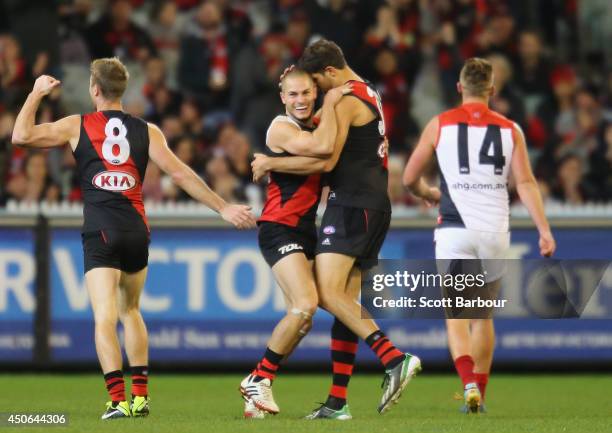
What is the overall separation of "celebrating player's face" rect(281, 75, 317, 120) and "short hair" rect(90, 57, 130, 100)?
1.02 metres

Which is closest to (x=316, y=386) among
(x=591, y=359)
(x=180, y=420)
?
(x=591, y=359)

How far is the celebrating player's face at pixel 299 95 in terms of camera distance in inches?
374

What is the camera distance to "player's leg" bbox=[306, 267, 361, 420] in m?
9.48

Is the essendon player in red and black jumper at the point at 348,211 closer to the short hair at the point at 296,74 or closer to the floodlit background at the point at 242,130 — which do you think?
the short hair at the point at 296,74

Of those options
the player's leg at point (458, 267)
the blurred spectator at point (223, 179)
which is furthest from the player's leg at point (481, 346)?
the blurred spectator at point (223, 179)

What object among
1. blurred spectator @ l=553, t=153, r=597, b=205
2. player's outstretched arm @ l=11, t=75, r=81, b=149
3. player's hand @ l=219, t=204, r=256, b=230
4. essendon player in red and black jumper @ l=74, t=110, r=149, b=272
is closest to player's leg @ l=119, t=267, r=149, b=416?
essendon player in red and black jumper @ l=74, t=110, r=149, b=272

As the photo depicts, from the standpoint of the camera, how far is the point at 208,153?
16.7 metres

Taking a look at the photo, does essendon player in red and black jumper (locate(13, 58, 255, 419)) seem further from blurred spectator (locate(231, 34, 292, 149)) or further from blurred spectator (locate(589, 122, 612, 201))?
blurred spectator (locate(589, 122, 612, 201))

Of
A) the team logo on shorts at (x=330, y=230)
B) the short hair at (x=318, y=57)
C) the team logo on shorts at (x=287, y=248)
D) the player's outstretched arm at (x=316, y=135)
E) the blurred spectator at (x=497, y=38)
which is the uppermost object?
the blurred spectator at (x=497, y=38)

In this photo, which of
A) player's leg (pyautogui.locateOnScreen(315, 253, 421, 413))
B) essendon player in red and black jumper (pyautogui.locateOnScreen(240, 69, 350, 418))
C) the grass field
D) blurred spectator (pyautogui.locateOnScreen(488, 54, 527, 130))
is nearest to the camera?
the grass field

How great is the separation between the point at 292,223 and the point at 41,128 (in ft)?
5.48

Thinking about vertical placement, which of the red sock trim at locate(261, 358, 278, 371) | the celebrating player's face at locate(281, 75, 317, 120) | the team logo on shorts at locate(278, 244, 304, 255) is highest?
the celebrating player's face at locate(281, 75, 317, 120)

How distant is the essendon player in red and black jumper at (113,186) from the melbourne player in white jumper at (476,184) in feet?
5.28

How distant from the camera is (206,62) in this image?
1831 centimetres
